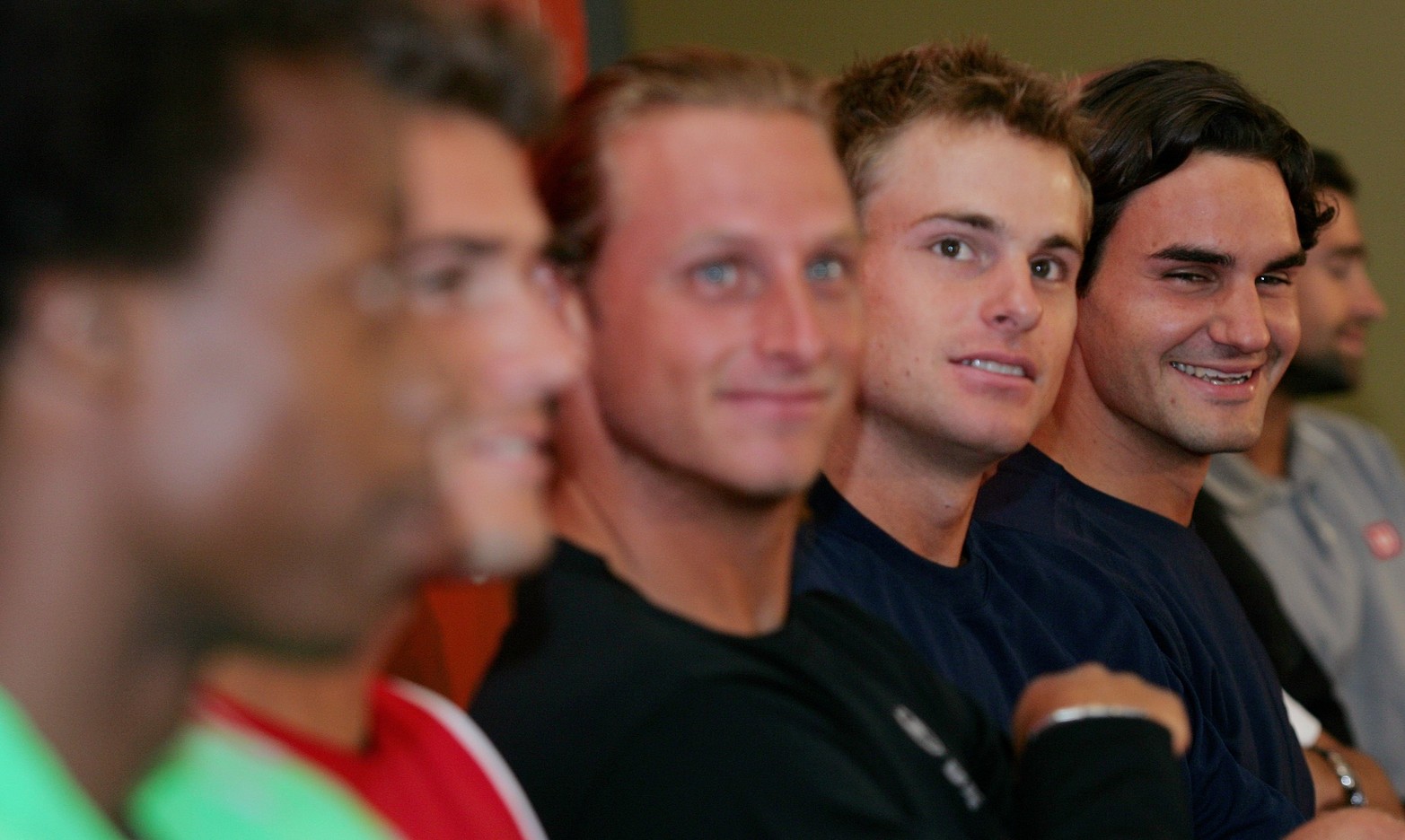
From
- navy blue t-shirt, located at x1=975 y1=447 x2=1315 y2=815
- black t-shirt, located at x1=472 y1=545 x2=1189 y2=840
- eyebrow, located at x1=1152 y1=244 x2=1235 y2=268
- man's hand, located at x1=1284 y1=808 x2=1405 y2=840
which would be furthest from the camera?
eyebrow, located at x1=1152 y1=244 x2=1235 y2=268

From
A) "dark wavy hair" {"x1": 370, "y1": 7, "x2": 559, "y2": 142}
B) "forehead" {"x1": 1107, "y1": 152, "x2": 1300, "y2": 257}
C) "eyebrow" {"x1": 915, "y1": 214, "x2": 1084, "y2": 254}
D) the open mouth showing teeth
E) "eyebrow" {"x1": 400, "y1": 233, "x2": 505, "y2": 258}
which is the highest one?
"dark wavy hair" {"x1": 370, "y1": 7, "x2": 559, "y2": 142}

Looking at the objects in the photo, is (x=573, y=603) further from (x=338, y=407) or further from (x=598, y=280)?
(x=338, y=407)

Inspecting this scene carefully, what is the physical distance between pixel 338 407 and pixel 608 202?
46cm

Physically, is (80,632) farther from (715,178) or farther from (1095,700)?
(1095,700)

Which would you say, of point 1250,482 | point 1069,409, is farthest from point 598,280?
point 1250,482

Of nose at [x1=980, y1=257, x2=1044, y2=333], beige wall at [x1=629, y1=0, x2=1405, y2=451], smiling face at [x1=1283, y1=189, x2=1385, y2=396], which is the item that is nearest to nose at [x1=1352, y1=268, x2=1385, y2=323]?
smiling face at [x1=1283, y1=189, x2=1385, y2=396]

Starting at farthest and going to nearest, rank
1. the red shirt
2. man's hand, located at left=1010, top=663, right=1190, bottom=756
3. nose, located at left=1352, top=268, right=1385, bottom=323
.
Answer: nose, located at left=1352, top=268, right=1385, bottom=323 < man's hand, located at left=1010, top=663, right=1190, bottom=756 < the red shirt

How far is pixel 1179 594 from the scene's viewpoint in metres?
1.80

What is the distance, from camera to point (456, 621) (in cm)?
178

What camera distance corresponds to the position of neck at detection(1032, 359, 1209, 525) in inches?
74.3

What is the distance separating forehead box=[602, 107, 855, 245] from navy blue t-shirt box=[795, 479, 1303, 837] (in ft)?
1.07

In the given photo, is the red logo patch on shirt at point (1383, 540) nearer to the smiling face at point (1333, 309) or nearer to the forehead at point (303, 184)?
the smiling face at point (1333, 309)

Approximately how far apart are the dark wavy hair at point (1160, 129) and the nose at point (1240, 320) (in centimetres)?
15

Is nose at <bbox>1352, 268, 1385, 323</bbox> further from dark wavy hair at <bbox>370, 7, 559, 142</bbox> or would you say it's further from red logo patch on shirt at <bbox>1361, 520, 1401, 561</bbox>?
dark wavy hair at <bbox>370, 7, 559, 142</bbox>
